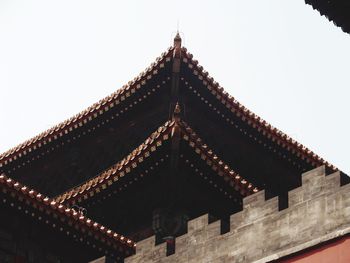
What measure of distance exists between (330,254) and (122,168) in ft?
36.5

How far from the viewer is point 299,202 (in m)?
23.2

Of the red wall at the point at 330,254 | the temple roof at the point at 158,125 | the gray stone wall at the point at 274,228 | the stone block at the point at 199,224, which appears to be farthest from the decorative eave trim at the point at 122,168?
the red wall at the point at 330,254

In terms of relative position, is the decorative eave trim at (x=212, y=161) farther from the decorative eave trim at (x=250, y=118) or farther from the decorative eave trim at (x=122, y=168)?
the decorative eave trim at (x=250, y=118)

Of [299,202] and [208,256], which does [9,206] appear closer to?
[208,256]

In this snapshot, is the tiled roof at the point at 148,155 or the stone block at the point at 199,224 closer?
the stone block at the point at 199,224

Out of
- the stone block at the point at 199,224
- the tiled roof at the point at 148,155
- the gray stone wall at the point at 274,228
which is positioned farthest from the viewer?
the tiled roof at the point at 148,155

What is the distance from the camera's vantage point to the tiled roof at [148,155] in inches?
1249

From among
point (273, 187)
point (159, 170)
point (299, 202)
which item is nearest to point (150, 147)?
point (159, 170)

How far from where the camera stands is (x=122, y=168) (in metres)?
32.5

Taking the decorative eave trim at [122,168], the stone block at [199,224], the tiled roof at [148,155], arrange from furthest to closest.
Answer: the decorative eave trim at [122,168], the tiled roof at [148,155], the stone block at [199,224]

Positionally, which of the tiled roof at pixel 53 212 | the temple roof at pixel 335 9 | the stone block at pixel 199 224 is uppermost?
the temple roof at pixel 335 9

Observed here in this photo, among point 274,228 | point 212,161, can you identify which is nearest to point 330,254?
point 274,228

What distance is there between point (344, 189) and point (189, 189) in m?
11.0

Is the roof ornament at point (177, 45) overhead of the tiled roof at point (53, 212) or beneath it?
overhead
